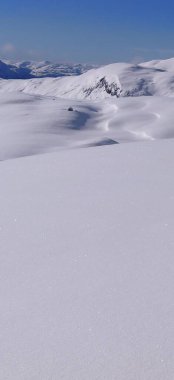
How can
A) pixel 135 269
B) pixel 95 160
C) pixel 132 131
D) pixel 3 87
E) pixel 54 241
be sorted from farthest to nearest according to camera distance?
pixel 3 87, pixel 132 131, pixel 95 160, pixel 54 241, pixel 135 269

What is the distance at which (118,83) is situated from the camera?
81.0m

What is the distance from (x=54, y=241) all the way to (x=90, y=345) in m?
1.03

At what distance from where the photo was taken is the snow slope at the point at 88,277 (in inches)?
61.2

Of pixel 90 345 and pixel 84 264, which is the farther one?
pixel 84 264

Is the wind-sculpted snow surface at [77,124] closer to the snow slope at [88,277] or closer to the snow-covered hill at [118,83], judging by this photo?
the snow slope at [88,277]

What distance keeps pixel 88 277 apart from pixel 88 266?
114 mm

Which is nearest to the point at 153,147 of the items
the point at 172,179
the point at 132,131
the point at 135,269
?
the point at 172,179

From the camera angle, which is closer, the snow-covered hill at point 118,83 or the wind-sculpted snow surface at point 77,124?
the wind-sculpted snow surface at point 77,124

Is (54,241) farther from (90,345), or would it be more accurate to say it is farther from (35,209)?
(90,345)

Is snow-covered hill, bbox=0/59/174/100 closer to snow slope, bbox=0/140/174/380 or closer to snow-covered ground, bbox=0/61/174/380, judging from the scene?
snow-covered ground, bbox=0/61/174/380

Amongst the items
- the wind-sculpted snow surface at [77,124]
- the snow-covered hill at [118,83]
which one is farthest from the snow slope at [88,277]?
the snow-covered hill at [118,83]

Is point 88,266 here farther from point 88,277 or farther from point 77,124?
point 77,124

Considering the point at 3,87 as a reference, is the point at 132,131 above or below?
above

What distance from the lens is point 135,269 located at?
2.14 m
